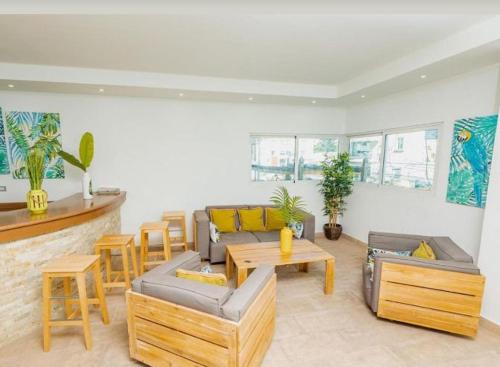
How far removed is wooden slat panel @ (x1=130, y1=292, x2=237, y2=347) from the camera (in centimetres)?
163

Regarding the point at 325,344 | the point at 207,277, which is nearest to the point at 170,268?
the point at 207,277

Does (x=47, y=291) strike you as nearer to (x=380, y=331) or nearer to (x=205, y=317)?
(x=205, y=317)

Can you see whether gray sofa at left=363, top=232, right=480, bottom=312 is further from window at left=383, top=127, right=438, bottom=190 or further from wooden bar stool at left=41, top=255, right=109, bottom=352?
wooden bar stool at left=41, top=255, right=109, bottom=352

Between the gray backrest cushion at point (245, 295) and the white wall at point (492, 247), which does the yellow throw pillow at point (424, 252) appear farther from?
the gray backrest cushion at point (245, 295)

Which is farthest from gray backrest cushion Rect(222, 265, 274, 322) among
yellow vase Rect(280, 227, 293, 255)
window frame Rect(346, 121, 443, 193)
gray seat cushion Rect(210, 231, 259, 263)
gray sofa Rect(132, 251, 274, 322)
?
window frame Rect(346, 121, 443, 193)

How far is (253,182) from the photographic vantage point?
195 inches

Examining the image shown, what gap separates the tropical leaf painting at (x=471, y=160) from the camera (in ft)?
9.19

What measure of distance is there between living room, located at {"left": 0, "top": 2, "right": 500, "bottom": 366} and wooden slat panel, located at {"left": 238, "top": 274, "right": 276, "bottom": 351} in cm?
2

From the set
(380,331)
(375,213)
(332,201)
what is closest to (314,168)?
(332,201)

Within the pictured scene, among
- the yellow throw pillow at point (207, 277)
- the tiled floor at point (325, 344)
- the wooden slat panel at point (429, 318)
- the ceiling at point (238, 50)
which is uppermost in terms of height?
the ceiling at point (238, 50)

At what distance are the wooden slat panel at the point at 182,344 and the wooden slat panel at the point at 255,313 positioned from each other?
14cm

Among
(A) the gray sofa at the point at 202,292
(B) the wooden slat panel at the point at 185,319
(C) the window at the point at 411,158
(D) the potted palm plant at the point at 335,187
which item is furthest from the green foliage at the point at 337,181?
(B) the wooden slat panel at the point at 185,319

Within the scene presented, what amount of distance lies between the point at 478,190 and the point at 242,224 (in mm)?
3098

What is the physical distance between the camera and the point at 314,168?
5.34 m
